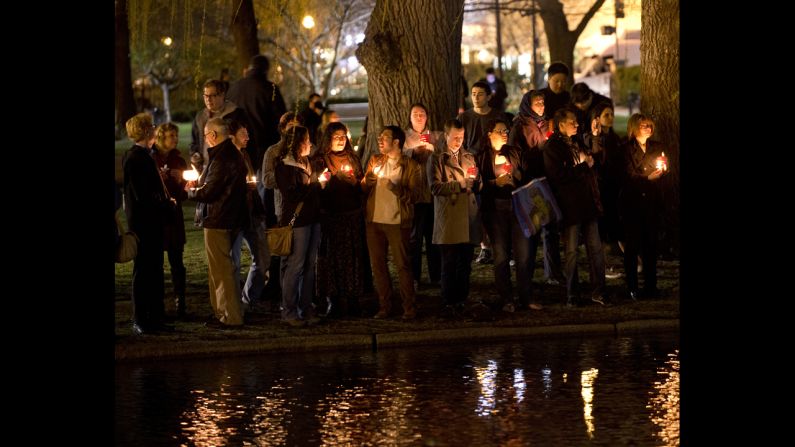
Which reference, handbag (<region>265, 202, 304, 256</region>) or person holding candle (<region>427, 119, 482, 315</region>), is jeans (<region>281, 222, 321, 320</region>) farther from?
person holding candle (<region>427, 119, 482, 315</region>)

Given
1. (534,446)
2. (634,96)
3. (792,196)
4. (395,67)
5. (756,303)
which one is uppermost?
(634,96)

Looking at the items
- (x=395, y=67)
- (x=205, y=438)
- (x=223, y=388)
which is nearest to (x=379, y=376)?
(x=223, y=388)

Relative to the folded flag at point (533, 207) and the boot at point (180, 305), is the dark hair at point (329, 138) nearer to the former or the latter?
the folded flag at point (533, 207)

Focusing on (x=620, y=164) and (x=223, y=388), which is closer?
(x=223, y=388)

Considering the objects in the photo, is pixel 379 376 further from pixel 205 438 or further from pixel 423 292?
pixel 423 292

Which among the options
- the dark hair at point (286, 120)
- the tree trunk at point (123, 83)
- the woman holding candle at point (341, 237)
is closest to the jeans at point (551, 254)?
the woman holding candle at point (341, 237)

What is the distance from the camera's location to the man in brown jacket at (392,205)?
14.4 meters

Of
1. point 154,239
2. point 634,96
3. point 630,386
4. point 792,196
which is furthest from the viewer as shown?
point 634,96

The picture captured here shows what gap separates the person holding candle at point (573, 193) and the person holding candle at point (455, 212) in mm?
840

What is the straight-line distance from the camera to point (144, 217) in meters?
13.8

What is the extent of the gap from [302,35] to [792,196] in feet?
161

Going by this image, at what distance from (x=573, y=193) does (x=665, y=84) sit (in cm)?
415

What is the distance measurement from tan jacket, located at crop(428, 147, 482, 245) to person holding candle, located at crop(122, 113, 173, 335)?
2447 millimetres

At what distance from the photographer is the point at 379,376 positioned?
472 inches
